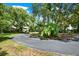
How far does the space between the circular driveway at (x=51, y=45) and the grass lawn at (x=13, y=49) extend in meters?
0.04

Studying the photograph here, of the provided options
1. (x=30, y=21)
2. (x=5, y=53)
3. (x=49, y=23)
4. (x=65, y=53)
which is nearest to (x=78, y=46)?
(x=65, y=53)

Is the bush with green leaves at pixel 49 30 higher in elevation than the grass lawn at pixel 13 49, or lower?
higher

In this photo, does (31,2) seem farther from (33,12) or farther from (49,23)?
(49,23)

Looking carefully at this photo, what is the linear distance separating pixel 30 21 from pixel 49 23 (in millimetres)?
212

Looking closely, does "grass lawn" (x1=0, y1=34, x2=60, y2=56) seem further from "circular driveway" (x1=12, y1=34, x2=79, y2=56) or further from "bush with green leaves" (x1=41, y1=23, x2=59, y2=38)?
"bush with green leaves" (x1=41, y1=23, x2=59, y2=38)

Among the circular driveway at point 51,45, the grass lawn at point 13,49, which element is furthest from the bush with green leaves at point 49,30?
the grass lawn at point 13,49

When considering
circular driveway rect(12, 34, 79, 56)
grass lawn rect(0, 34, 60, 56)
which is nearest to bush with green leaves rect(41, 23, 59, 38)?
circular driveway rect(12, 34, 79, 56)

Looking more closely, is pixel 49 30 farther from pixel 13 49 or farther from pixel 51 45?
pixel 13 49

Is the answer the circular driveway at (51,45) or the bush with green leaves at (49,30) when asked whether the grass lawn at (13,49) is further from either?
the bush with green leaves at (49,30)

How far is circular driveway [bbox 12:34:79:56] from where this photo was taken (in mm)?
2740

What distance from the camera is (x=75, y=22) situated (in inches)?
109

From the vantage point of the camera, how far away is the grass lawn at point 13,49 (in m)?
2.74

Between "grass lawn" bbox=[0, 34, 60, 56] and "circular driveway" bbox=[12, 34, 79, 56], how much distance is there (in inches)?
1.8

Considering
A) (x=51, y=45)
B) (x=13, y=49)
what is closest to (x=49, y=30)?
(x=51, y=45)
